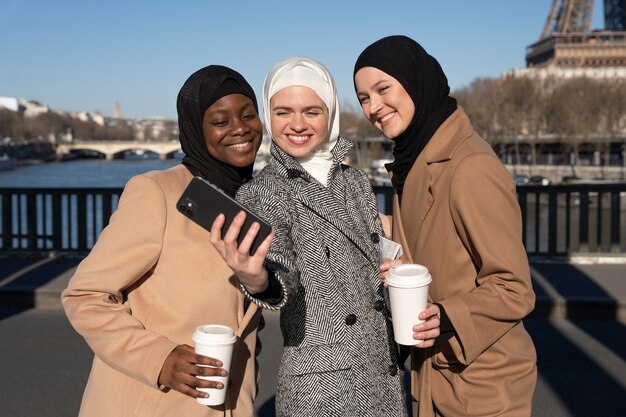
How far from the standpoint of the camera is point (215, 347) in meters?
1.88

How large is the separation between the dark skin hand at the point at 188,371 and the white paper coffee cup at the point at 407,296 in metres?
0.44

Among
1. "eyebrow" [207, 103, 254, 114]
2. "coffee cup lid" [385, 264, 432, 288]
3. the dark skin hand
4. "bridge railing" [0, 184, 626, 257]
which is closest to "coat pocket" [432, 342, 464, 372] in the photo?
"coffee cup lid" [385, 264, 432, 288]

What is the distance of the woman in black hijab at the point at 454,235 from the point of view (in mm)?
2023

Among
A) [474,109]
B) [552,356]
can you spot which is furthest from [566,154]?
[552,356]

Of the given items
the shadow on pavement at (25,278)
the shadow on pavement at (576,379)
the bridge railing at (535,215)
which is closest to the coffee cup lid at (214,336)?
the shadow on pavement at (576,379)

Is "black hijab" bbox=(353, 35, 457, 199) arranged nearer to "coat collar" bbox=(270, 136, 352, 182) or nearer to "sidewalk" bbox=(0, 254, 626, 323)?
"coat collar" bbox=(270, 136, 352, 182)

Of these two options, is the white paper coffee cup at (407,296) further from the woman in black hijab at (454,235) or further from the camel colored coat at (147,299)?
the camel colored coat at (147,299)

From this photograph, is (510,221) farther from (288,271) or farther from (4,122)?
(4,122)

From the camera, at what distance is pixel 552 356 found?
20.3 ft

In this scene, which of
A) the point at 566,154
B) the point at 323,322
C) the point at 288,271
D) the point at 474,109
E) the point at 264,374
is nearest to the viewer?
the point at 288,271

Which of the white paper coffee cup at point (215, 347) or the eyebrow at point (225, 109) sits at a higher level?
the eyebrow at point (225, 109)

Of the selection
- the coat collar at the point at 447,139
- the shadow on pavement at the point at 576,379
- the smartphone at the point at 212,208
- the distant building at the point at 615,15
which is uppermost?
the distant building at the point at 615,15

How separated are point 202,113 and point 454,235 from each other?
766 millimetres

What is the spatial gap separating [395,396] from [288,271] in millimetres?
572
